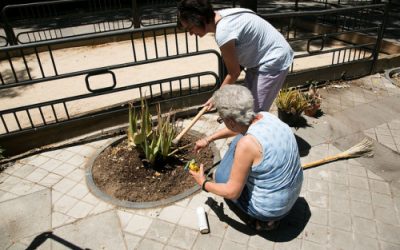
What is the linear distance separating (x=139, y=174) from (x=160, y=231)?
80cm

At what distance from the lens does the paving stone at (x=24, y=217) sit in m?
2.95

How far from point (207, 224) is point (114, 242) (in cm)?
79

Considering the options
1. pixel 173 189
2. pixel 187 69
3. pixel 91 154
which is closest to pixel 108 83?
pixel 187 69

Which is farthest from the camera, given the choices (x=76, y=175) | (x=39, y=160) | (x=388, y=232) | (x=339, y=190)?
(x=39, y=160)

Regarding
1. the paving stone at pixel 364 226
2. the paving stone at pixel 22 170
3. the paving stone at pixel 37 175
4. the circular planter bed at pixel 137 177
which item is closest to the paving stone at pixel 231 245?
the circular planter bed at pixel 137 177

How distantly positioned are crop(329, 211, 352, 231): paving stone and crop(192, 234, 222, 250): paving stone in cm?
100

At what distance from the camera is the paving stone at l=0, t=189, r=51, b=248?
2.95 m

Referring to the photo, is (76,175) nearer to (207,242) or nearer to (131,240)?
(131,240)

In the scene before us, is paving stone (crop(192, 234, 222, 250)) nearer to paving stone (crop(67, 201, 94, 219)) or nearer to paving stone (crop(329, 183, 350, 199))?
paving stone (crop(67, 201, 94, 219))

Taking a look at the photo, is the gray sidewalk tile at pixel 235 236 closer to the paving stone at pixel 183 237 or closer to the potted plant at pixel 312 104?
the paving stone at pixel 183 237

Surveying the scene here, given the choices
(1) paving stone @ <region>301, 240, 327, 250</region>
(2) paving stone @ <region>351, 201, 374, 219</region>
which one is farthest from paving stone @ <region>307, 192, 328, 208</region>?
(1) paving stone @ <region>301, 240, 327, 250</region>

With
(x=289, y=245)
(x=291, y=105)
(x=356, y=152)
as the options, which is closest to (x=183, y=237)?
(x=289, y=245)

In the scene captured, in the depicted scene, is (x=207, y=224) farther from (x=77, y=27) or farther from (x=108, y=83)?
(x=77, y=27)

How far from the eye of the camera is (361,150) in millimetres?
3791
